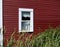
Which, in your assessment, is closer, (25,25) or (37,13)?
(25,25)

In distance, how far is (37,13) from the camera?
1566cm

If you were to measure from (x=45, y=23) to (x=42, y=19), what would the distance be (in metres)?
0.31

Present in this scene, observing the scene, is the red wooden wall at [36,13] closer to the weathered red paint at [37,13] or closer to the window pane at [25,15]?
the weathered red paint at [37,13]

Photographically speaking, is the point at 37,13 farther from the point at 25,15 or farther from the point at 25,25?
the point at 25,25

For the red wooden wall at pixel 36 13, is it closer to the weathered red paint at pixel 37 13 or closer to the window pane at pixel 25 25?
the weathered red paint at pixel 37 13

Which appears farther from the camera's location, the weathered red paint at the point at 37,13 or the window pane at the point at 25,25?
the window pane at the point at 25,25

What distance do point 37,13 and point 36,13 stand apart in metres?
0.08

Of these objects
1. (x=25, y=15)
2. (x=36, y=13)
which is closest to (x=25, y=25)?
(x=25, y=15)

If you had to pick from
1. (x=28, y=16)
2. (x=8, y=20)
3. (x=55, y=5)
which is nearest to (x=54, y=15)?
(x=55, y=5)

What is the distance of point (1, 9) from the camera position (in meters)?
15.0

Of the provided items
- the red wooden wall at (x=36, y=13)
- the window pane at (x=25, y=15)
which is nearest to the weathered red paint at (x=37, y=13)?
the red wooden wall at (x=36, y=13)

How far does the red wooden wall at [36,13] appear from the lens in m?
15.2

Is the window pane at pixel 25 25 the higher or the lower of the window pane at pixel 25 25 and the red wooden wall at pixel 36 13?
the lower

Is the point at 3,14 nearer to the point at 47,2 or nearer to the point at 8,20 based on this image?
the point at 8,20
